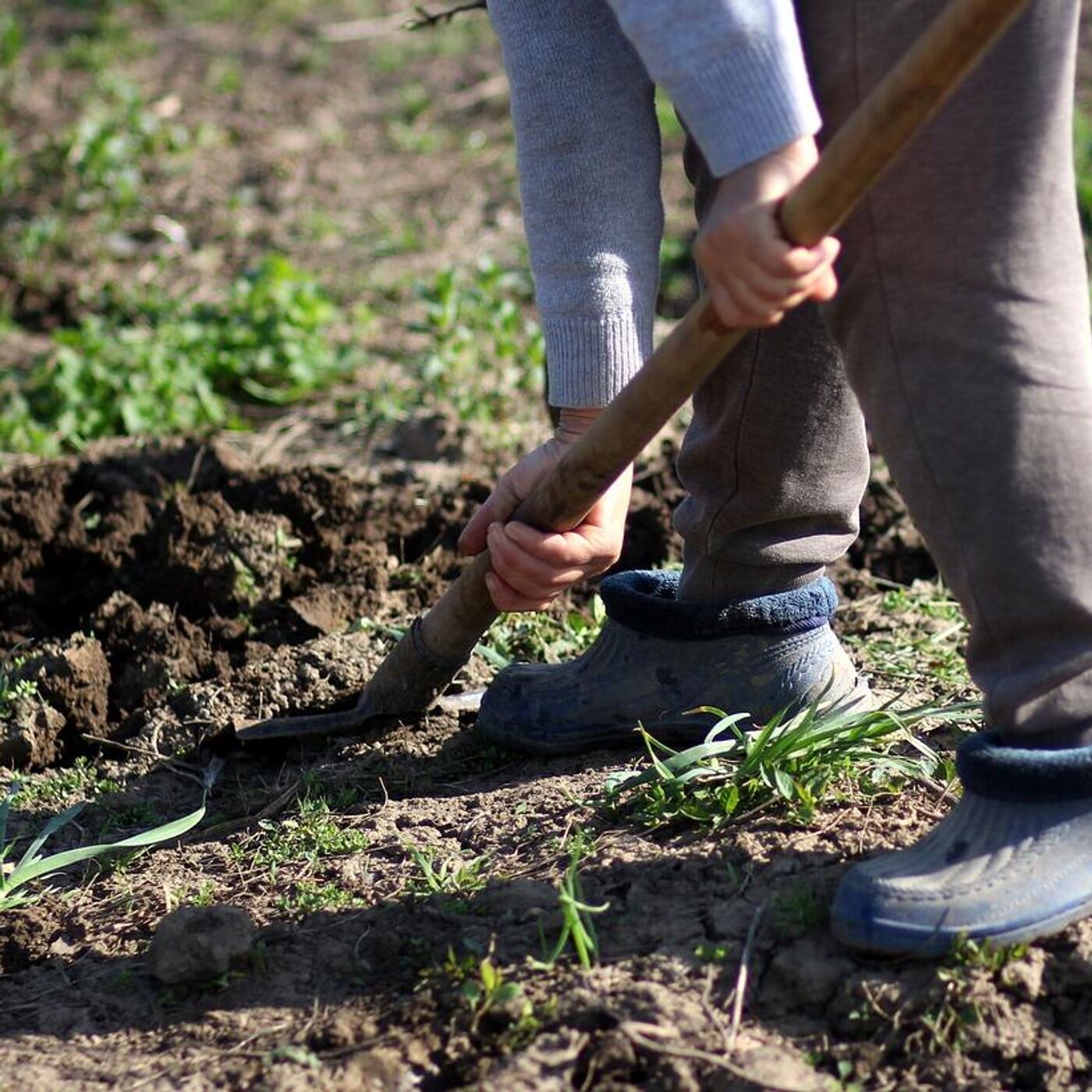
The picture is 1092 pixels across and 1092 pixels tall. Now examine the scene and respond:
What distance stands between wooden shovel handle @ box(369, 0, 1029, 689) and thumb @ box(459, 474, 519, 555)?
6 centimetres

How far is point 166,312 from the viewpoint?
17.4 feet

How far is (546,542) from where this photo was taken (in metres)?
Result: 2.38

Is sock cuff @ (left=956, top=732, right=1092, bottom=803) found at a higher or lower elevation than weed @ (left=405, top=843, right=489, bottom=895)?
higher

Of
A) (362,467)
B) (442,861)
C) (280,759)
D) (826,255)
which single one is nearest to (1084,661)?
(826,255)

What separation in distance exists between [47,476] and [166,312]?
1.47m

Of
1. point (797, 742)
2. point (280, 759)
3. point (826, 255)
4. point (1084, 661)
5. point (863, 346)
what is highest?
point (826, 255)

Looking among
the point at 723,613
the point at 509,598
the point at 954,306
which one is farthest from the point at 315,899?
the point at 954,306

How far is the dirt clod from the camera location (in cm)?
216

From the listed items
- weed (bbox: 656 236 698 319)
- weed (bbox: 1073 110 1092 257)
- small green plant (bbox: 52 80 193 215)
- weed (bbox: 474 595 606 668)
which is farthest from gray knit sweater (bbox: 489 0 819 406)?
small green plant (bbox: 52 80 193 215)

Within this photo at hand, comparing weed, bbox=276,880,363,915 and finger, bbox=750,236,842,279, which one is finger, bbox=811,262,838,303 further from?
weed, bbox=276,880,363,915

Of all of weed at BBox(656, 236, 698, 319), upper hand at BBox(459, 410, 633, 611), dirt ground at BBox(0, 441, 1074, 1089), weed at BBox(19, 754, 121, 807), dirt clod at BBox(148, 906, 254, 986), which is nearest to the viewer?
dirt ground at BBox(0, 441, 1074, 1089)

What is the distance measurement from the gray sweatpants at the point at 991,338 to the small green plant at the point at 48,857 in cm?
127

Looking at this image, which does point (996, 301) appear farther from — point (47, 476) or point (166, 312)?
point (166, 312)

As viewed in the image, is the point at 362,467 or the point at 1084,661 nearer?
the point at 1084,661
